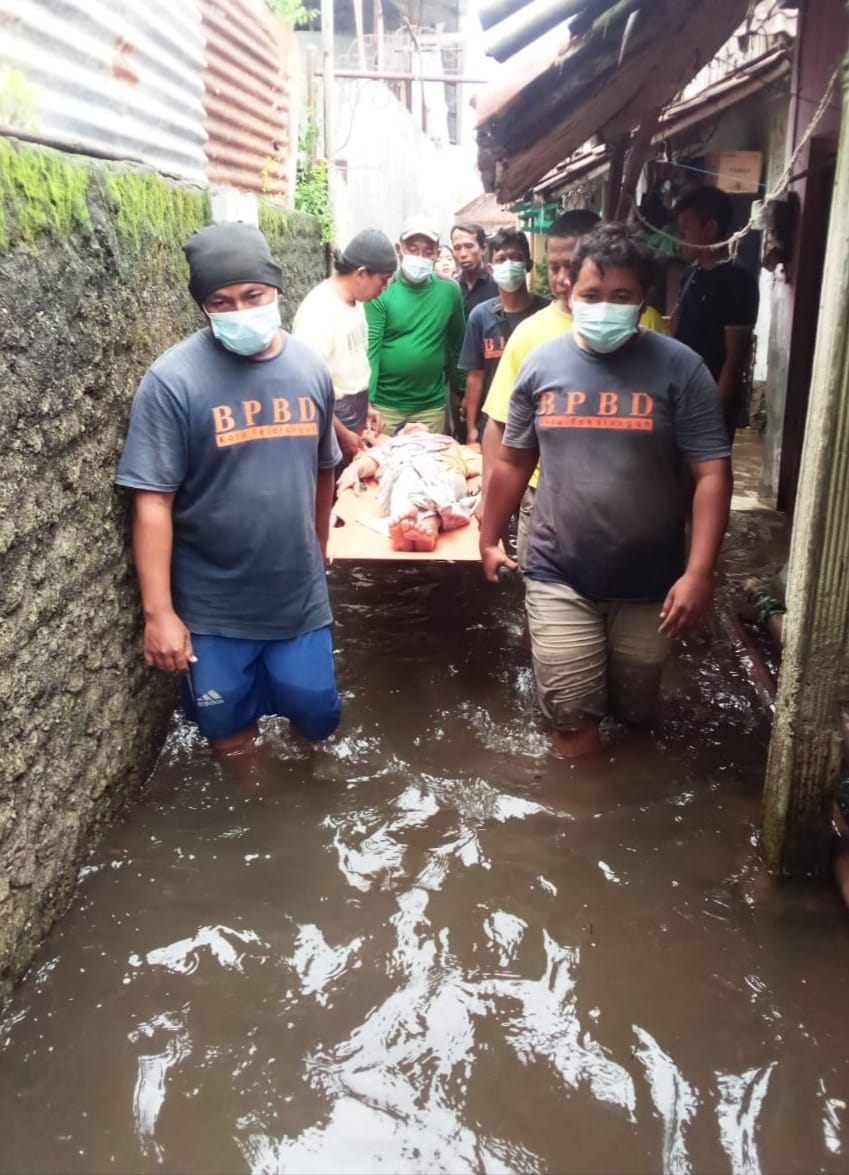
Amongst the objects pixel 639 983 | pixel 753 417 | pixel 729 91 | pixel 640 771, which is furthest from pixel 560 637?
pixel 753 417

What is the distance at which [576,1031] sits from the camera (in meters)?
2.42

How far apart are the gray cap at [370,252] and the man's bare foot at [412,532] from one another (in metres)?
1.59

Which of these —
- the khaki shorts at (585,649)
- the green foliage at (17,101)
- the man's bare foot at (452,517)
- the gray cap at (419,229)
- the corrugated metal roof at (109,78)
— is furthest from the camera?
the gray cap at (419,229)

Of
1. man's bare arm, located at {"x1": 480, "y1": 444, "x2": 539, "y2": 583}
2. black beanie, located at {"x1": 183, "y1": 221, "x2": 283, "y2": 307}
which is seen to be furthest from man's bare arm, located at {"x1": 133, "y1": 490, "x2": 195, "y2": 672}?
man's bare arm, located at {"x1": 480, "y1": 444, "x2": 539, "y2": 583}

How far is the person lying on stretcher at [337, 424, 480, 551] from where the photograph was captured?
4305 millimetres

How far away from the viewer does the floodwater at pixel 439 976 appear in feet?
6.97

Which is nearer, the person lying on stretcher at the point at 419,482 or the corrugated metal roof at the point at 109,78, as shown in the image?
the corrugated metal roof at the point at 109,78

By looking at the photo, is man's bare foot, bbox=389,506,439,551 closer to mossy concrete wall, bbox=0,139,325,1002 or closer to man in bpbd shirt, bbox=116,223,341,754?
man in bpbd shirt, bbox=116,223,341,754

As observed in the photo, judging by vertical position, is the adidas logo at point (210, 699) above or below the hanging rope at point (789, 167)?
below

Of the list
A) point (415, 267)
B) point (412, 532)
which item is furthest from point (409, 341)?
point (412, 532)

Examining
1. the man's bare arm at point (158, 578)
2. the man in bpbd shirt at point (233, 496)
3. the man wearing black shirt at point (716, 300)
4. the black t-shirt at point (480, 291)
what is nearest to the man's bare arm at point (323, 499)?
the man in bpbd shirt at point (233, 496)

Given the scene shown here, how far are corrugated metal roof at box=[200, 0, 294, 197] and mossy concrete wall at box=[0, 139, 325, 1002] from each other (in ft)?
6.80

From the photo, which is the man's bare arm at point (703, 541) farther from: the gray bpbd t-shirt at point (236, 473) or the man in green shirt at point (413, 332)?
the man in green shirt at point (413, 332)

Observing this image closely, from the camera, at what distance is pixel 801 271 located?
6.29 metres
